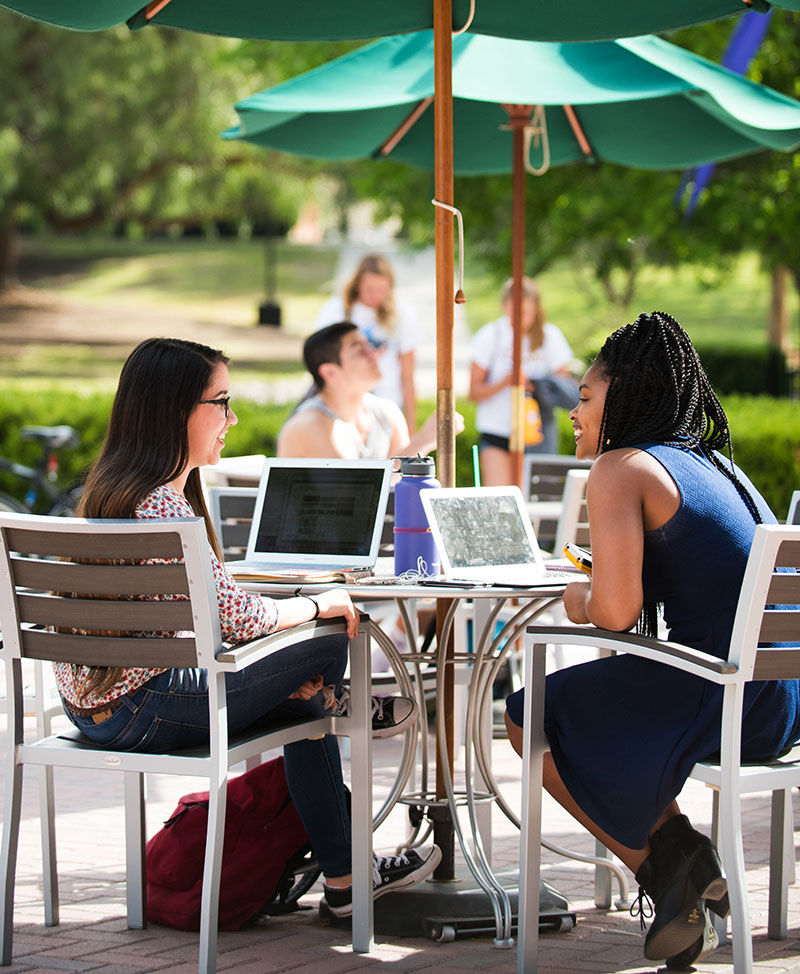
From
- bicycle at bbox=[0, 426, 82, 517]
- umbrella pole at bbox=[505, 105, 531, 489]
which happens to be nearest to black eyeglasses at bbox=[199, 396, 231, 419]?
umbrella pole at bbox=[505, 105, 531, 489]

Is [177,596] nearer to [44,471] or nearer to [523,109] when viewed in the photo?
[523,109]

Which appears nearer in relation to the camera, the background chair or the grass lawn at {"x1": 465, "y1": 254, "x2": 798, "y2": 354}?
the background chair

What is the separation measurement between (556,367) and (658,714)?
16.6ft

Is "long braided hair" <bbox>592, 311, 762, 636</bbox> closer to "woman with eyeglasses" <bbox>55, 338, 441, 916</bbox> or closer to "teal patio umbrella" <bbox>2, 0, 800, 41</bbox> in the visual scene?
"woman with eyeglasses" <bbox>55, 338, 441, 916</bbox>

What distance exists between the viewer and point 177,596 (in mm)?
3156

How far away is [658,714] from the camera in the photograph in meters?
3.19

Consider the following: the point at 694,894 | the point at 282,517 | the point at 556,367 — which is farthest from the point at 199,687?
the point at 556,367

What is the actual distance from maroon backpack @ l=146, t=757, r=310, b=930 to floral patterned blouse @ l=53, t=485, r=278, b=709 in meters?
0.58

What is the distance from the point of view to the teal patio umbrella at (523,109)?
5.48 m

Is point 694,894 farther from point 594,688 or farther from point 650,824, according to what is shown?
point 594,688

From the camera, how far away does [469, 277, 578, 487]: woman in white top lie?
310 inches

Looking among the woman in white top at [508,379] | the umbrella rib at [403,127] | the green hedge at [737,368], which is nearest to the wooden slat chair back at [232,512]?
the umbrella rib at [403,127]

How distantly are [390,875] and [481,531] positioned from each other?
3.10 ft

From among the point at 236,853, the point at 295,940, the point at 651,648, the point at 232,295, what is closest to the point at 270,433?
the point at 236,853
